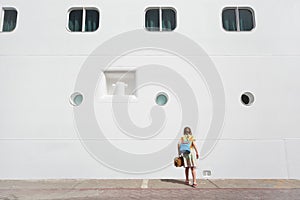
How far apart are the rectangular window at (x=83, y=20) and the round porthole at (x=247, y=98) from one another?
15.0ft

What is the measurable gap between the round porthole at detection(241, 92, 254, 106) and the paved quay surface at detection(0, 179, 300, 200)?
6.47 feet

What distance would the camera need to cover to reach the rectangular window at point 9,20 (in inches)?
251

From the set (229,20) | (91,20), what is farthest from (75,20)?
(229,20)

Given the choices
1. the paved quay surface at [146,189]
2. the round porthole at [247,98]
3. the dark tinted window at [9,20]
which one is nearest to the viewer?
the paved quay surface at [146,189]

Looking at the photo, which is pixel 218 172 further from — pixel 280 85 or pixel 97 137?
pixel 97 137

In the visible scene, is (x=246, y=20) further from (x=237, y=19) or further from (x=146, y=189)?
(x=146, y=189)

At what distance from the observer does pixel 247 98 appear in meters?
Answer: 5.91

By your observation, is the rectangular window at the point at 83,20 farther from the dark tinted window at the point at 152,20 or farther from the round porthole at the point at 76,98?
the round porthole at the point at 76,98

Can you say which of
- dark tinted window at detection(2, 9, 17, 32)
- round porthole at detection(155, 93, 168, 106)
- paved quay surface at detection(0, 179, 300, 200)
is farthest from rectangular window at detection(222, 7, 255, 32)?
dark tinted window at detection(2, 9, 17, 32)

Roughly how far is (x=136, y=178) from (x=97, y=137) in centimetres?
147

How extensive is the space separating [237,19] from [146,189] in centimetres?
519

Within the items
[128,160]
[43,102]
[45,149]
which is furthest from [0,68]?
[128,160]

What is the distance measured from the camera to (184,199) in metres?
3.96

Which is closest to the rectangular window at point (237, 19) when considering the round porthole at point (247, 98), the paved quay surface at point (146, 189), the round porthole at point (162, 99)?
the round porthole at point (247, 98)
